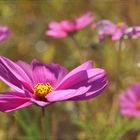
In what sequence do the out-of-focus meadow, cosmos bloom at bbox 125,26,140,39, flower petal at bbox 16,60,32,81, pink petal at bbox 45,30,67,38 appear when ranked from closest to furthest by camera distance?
flower petal at bbox 16,60,32,81, cosmos bloom at bbox 125,26,140,39, pink petal at bbox 45,30,67,38, the out-of-focus meadow

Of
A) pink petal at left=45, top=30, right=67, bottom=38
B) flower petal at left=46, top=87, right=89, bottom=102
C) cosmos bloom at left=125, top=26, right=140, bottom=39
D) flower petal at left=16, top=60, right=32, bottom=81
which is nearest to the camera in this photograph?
flower petal at left=46, top=87, right=89, bottom=102

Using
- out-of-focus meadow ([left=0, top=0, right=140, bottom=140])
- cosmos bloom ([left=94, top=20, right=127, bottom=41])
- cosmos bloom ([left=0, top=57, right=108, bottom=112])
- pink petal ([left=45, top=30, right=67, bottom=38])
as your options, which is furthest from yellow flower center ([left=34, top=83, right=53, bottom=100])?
out-of-focus meadow ([left=0, top=0, right=140, bottom=140])

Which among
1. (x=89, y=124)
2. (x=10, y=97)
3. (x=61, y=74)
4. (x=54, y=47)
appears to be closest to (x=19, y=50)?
Result: (x=54, y=47)

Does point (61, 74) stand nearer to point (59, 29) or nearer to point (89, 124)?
point (89, 124)

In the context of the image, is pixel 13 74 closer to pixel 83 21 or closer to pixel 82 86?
pixel 82 86

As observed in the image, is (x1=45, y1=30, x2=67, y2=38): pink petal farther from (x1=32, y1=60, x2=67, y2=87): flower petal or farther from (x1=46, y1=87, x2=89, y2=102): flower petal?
(x1=46, y1=87, x2=89, y2=102): flower petal

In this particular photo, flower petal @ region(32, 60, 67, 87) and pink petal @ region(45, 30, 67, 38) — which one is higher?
Answer: pink petal @ region(45, 30, 67, 38)

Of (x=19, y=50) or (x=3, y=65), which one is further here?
(x=19, y=50)

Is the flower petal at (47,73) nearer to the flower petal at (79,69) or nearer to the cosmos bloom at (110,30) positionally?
the flower petal at (79,69)
